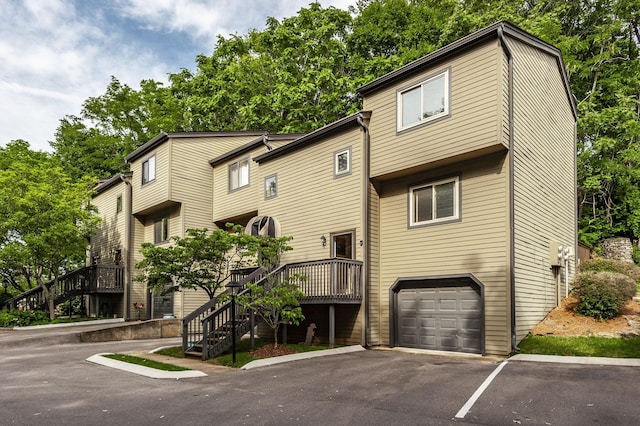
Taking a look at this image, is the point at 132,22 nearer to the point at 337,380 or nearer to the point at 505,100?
the point at 505,100

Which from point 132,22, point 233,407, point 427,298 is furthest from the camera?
point 132,22

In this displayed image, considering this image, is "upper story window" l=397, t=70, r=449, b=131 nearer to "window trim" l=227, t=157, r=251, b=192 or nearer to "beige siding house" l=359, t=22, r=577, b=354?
"beige siding house" l=359, t=22, r=577, b=354

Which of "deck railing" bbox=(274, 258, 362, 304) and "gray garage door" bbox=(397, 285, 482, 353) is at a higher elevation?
"deck railing" bbox=(274, 258, 362, 304)

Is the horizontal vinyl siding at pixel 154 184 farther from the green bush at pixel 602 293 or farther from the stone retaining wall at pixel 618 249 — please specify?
the stone retaining wall at pixel 618 249

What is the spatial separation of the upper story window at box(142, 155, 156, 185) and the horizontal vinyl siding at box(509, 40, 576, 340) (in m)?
17.4

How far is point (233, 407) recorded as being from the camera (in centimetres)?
780

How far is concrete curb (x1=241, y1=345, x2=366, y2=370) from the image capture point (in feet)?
39.6

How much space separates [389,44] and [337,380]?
27.8 metres

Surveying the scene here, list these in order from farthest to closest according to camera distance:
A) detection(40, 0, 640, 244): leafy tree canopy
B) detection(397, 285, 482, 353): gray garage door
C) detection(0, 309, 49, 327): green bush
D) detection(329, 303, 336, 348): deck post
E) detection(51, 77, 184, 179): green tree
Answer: detection(51, 77, 184, 179): green tree → detection(40, 0, 640, 244): leafy tree canopy → detection(0, 309, 49, 327): green bush → detection(329, 303, 336, 348): deck post → detection(397, 285, 482, 353): gray garage door

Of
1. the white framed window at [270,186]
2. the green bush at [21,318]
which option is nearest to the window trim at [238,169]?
the white framed window at [270,186]

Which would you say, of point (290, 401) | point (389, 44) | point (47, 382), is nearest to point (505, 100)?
point (290, 401)

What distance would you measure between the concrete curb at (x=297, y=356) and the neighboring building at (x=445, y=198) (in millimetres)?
655

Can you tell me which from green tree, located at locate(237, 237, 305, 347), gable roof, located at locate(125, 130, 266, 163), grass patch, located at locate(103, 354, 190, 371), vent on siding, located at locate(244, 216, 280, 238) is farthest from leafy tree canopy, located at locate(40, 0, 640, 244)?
grass patch, located at locate(103, 354, 190, 371)

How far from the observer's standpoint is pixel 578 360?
37.0 ft
